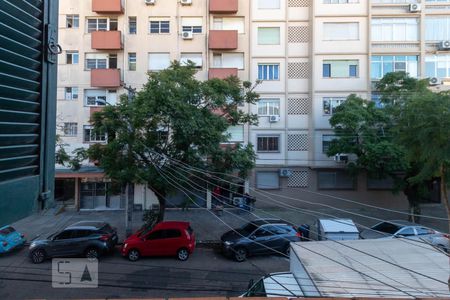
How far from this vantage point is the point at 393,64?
81.0ft

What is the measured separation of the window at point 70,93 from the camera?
25625 mm

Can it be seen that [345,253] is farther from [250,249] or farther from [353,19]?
[353,19]

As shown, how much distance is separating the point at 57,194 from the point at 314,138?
17055 mm

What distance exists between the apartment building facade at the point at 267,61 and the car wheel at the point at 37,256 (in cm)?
1053

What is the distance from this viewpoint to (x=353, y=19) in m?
25.0

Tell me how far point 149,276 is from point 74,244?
3.69 meters

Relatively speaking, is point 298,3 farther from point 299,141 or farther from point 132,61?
point 132,61

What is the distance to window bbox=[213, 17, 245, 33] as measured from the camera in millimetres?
25719

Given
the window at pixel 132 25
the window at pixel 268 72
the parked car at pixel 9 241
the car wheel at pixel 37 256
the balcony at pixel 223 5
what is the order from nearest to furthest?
the car wheel at pixel 37 256 → the parked car at pixel 9 241 → the balcony at pixel 223 5 → the window at pixel 268 72 → the window at pixel 132 25

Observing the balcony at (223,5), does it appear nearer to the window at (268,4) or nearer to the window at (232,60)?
the window at (268,4)

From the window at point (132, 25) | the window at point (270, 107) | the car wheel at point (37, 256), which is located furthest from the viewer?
the window at point (132, 25)

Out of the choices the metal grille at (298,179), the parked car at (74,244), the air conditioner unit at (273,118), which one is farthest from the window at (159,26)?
the parked car at (74,244)

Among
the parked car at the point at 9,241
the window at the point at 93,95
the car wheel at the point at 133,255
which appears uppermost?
the window at the point at 93,95

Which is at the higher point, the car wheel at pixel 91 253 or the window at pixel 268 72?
the window at pixel 268 72
